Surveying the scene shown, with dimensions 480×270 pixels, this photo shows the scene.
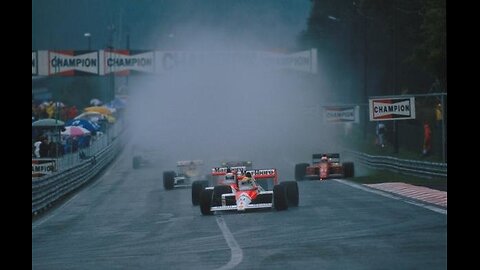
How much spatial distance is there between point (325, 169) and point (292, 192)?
10.6 meters

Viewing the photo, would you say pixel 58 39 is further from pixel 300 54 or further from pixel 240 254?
pixel 240 254

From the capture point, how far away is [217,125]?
8606 centimetres

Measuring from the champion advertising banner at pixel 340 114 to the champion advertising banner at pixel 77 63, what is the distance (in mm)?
25171

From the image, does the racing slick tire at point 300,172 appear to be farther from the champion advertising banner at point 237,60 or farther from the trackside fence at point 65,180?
the champion advertising banner at point 237,60

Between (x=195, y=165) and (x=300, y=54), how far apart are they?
35.2 metres

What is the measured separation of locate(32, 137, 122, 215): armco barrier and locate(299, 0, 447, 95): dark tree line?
581 inches

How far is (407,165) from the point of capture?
3888cm

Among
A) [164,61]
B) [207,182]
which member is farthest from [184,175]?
[164,61]

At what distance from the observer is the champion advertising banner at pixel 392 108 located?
35219 millimetres

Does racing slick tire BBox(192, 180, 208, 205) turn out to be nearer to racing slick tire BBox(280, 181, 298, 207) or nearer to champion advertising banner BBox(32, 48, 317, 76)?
racing slick tire BBox(280, 181, 298, 207)

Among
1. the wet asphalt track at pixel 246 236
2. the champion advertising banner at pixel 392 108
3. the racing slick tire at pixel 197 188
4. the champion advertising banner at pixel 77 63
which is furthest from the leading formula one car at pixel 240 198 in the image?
the champion advertising banner at pixel 77 63

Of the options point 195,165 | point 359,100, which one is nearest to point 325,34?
point 359,100

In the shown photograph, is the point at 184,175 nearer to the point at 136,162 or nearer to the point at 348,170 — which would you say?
the point at 348,170
